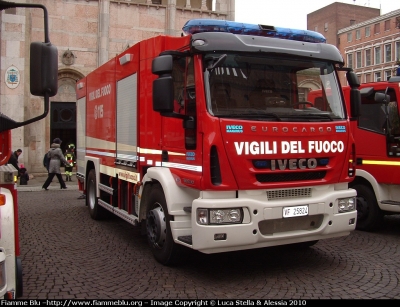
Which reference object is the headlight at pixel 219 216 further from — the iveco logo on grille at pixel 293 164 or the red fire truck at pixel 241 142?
the iveco logo on grille at pixel 293 164

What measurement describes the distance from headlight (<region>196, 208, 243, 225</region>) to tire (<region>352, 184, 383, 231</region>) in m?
3.88

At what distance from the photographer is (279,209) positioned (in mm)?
5000

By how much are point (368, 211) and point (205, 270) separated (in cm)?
373

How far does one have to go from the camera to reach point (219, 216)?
15.6 feet

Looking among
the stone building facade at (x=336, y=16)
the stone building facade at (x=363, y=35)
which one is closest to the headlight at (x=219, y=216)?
the stone building facade at (x=363, y=35)

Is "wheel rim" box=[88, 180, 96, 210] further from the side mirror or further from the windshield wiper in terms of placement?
the side mirror

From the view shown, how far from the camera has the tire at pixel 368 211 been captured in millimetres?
7715

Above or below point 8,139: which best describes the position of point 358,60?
above

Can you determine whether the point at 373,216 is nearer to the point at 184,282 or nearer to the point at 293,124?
the point at 293,124

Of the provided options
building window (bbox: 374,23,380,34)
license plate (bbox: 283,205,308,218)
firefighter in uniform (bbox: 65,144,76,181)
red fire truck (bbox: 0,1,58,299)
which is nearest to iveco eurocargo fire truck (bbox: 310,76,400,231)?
license plate (bbox: 283,205,308,218)

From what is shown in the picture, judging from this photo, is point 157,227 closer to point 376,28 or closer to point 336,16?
point 376,28

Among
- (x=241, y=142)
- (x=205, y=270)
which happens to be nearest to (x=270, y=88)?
(x=241, y=142)

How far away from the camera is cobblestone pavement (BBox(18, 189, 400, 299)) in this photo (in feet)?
15.5

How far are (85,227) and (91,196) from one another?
41.4 inches
